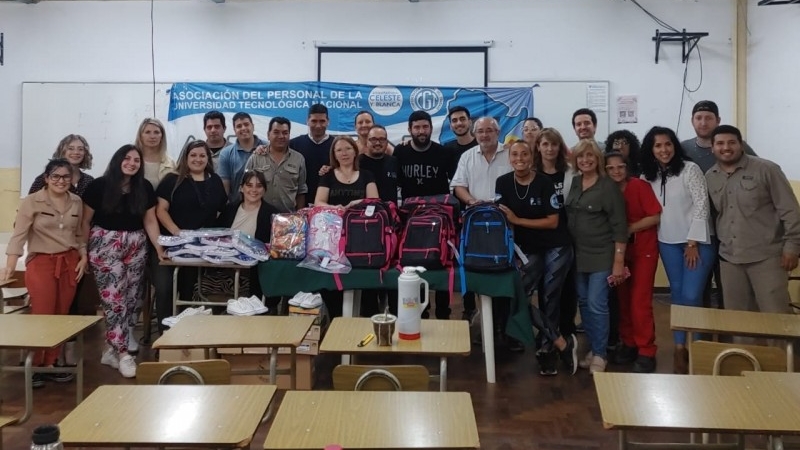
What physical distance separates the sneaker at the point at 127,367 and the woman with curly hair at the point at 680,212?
342 centimetres

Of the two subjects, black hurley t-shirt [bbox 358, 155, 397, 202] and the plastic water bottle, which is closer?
the plastic water bottle

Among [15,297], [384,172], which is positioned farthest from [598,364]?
[15,297]

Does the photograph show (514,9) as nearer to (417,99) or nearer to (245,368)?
→ (417,99)

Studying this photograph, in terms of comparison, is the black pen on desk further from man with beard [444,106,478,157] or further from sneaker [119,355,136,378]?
man with beard [444,106,478,157]

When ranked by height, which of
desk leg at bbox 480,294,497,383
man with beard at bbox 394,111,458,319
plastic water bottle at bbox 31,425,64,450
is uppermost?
man with beard at bbox 394,111,458,319

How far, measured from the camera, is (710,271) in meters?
4.02

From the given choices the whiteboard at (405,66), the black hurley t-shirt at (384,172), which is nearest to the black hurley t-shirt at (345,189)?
the black hurley t-shirt at (384,172)

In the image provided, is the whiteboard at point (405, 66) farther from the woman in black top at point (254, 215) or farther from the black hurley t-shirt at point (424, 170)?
A: the woman in black top at point (254, 215)

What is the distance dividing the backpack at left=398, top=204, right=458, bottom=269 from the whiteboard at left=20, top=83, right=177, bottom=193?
A: 4.06 m

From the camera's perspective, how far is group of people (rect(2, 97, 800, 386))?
146 inches

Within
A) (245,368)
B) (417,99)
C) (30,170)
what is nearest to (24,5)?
(30,170)

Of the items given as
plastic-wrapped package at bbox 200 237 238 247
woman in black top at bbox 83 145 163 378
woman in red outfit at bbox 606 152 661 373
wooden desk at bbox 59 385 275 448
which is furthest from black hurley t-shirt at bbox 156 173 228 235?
woman in red outfit at bbox 606 152 661 373

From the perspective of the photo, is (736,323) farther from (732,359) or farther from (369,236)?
(369,236)

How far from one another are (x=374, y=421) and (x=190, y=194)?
280cm
